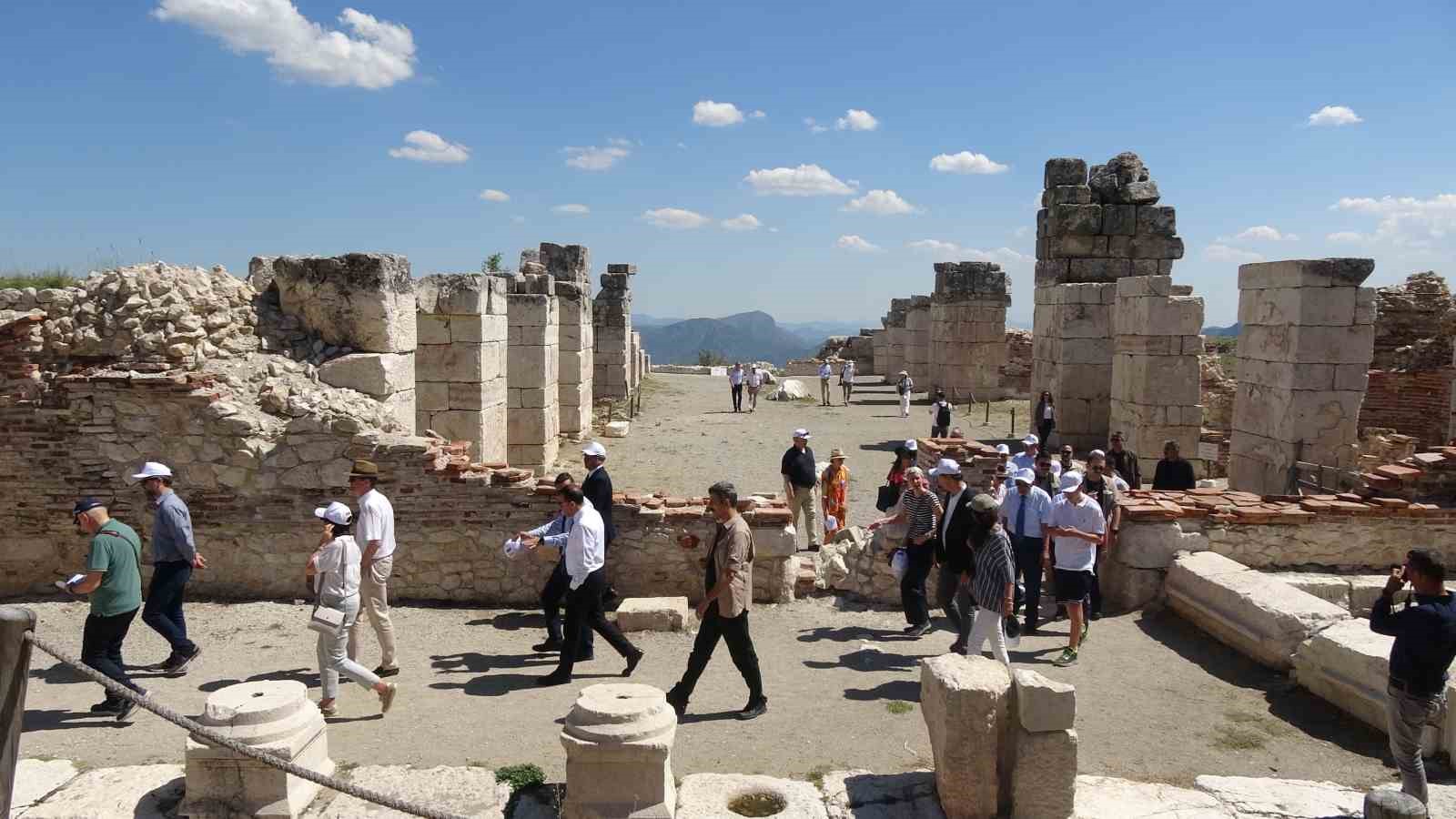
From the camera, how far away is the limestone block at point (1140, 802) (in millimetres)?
4875

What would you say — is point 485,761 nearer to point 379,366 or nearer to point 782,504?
point 782,504

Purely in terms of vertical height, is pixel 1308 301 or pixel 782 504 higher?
pixel 1308 301

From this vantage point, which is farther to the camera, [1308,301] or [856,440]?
[856,440]

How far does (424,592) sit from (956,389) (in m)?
20.3

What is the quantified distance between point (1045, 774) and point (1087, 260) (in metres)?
14.4

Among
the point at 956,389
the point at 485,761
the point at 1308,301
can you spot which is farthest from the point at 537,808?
the point at 956,389

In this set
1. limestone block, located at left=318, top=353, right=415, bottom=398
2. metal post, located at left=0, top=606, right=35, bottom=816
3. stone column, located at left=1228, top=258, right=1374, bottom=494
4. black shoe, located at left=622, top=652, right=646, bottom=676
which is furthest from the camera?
stone column, located at left=1228, top=258, right=1374, bottom=494

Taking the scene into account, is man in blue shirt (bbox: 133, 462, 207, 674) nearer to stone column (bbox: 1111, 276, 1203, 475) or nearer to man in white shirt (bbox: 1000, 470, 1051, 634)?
man in white shirt (bbox: 1000, 470, 1051, 634)

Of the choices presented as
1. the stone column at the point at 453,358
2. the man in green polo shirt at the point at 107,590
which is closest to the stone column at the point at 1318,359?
the stone column at the point at 453,358

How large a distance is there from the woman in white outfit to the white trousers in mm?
3809

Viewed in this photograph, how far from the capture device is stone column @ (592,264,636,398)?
26.0 m

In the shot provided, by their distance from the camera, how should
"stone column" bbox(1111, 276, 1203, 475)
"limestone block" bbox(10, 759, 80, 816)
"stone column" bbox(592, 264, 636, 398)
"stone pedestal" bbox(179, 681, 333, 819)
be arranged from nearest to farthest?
"stone pedestal" bbox(179, 681, 333, 819)
"limestone block" bbox(10, 759, 80, 816)
"stone column" bbox(1111, 276, 1203, 475)
"stone column" bbox(592, 264, 636, 398)

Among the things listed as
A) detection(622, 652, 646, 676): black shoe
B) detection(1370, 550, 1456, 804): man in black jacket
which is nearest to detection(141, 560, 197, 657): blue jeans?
detection(622, 652, 646, 676): black shoe

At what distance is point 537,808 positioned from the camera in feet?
16.4
